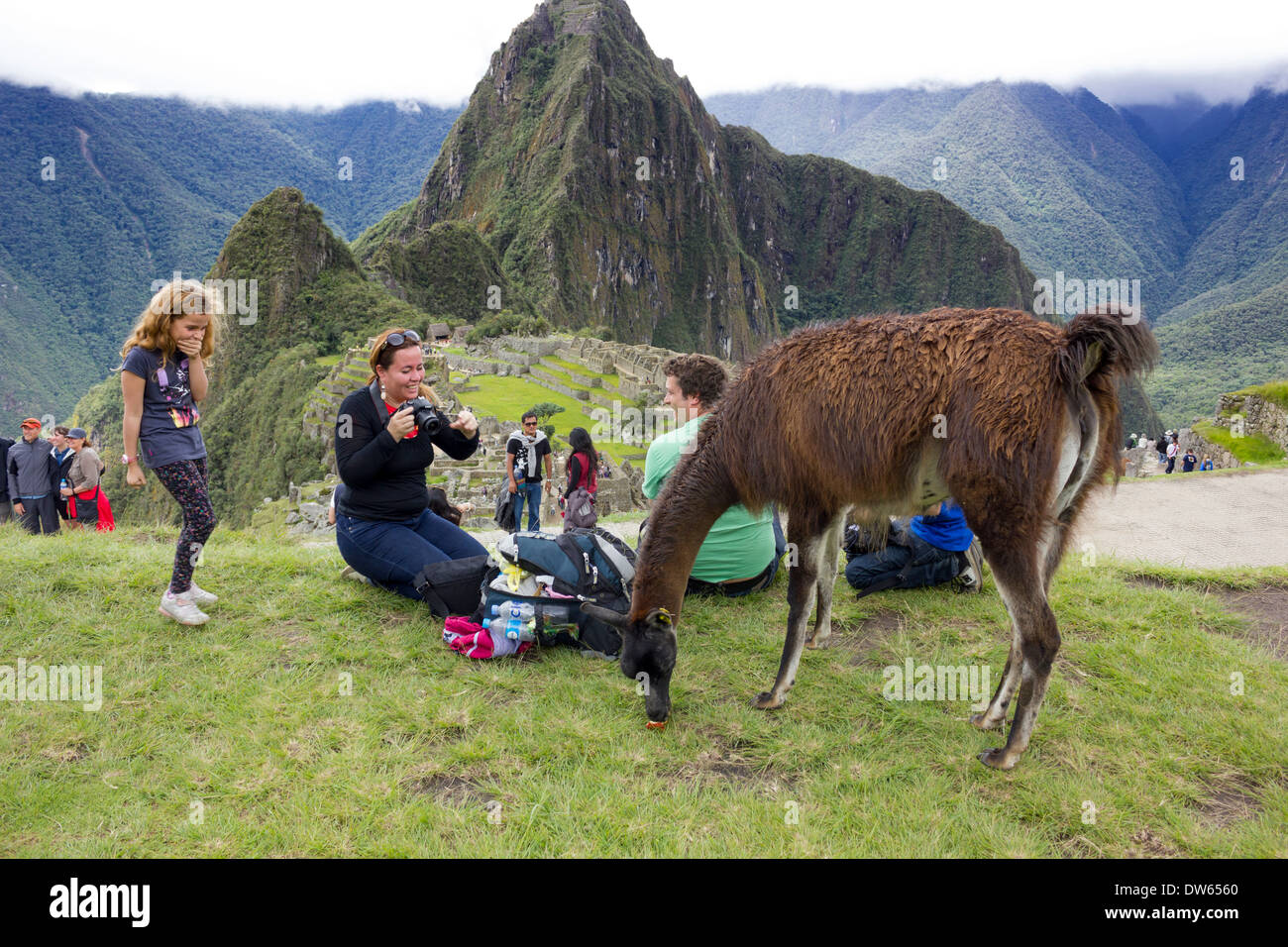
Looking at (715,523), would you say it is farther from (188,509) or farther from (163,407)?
(163,407)

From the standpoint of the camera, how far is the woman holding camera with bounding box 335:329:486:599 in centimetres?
463

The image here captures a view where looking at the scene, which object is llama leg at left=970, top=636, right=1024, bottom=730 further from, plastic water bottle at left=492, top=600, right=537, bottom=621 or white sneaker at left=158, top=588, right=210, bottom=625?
white sneaker at left=158, top=588, right=210, bottom=625

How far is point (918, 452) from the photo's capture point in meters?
3.48

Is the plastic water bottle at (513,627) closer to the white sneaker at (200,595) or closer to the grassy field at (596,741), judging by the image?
the grassy field at (596,741)

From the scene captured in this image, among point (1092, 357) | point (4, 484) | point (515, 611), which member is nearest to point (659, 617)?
point (515, 611)

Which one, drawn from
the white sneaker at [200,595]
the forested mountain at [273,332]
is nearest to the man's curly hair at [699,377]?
the white sneaker at [200,595]

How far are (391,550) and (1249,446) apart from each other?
23397 millimetres

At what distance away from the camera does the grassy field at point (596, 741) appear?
9.67 ft

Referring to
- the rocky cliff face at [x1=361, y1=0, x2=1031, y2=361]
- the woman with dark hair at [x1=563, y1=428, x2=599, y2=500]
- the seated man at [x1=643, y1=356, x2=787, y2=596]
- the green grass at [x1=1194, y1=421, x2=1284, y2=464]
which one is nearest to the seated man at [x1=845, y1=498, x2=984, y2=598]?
the seated man at [x1=643, y1=356, x2=787, y2=596]

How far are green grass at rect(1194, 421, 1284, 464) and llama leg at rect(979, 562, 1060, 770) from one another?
2036cm

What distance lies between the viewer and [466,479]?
2484 cm
